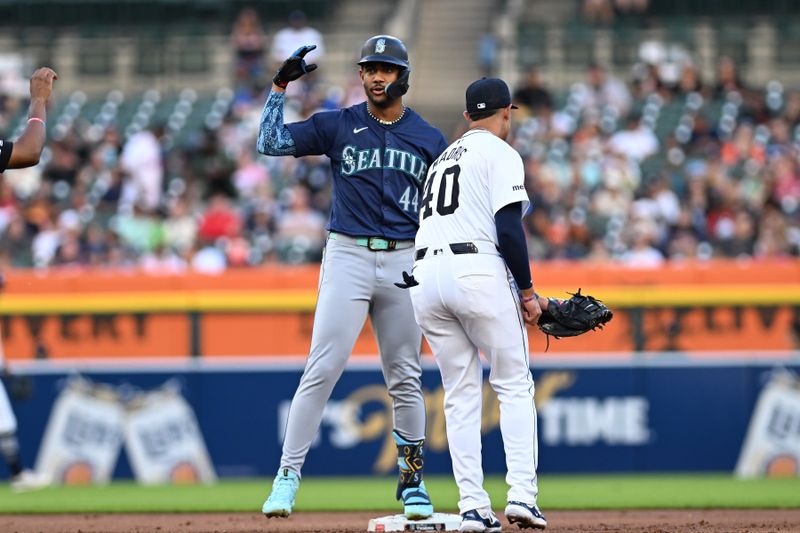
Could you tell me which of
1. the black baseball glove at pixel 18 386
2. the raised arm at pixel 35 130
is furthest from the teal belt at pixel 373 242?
the black baseball glove at pixel 18 386

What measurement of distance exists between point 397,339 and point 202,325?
4.54m

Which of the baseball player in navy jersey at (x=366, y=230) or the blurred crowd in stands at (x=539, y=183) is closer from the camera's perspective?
the baseball player in navy jersey at (x=366, y=230)

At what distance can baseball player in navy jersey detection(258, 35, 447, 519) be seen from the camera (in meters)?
6.74

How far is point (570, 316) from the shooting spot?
6.52 metres

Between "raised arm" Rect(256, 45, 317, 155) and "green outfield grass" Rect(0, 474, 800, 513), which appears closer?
"raised arm" Rect(256, 45, 317, 155)

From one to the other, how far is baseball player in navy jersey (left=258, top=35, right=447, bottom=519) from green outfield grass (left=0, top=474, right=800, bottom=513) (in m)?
1.92

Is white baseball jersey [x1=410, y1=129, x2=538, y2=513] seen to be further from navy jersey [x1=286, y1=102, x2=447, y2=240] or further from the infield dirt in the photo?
the infield dirt

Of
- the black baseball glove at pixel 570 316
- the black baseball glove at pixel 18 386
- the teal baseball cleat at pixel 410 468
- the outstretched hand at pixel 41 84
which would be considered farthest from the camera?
the black baseball glove at pixel 18 386

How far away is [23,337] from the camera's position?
11164 mm

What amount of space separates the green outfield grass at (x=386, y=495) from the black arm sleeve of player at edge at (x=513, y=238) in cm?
263

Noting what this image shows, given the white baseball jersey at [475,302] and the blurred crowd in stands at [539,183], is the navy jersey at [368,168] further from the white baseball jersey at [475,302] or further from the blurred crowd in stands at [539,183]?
the blurred crowd in stands at [539,183]

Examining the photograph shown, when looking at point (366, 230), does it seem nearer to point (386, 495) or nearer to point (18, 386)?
point (386, 495)

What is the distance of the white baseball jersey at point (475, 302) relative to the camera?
247 inches

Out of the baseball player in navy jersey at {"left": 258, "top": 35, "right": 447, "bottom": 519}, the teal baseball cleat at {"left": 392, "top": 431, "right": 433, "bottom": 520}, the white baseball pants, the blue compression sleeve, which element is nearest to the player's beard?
the baseball player in navy jersey at {"left": 258, "top": 35, "right": 447, "bottom": 519}
